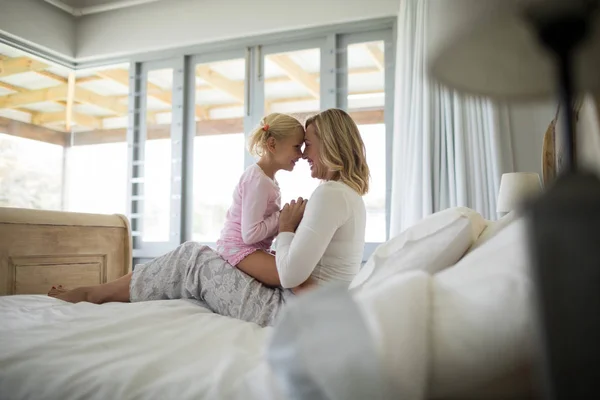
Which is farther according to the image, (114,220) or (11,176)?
(11,176)

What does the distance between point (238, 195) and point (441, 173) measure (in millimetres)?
1400

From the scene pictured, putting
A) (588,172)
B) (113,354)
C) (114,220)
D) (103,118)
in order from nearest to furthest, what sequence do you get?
(588,172), (113,354), (114,220), (103,118)

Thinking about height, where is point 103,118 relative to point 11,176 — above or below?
above

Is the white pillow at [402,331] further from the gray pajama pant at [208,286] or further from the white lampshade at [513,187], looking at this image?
the white lampshade at [513,187]

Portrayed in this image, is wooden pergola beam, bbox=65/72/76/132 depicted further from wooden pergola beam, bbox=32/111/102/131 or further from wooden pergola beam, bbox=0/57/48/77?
wooden pergola beam, bbox=0/57/48/77

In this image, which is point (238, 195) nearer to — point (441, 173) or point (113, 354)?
point (113, 354)

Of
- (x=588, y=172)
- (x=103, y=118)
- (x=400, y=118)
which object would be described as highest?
(x=103, y=118)

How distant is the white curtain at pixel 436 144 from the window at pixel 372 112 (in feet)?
1.02

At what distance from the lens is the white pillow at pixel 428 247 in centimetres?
77

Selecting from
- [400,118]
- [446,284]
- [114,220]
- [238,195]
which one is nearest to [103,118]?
[114,220]

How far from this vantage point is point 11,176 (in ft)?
13.6

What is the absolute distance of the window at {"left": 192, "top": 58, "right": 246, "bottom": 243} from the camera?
360 centimetres

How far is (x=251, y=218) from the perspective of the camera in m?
1.65

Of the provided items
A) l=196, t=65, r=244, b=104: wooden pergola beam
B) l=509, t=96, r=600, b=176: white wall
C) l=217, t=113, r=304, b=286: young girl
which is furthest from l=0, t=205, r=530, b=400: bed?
l=196, t=65, r=244, b=104: wooden pergola beam
